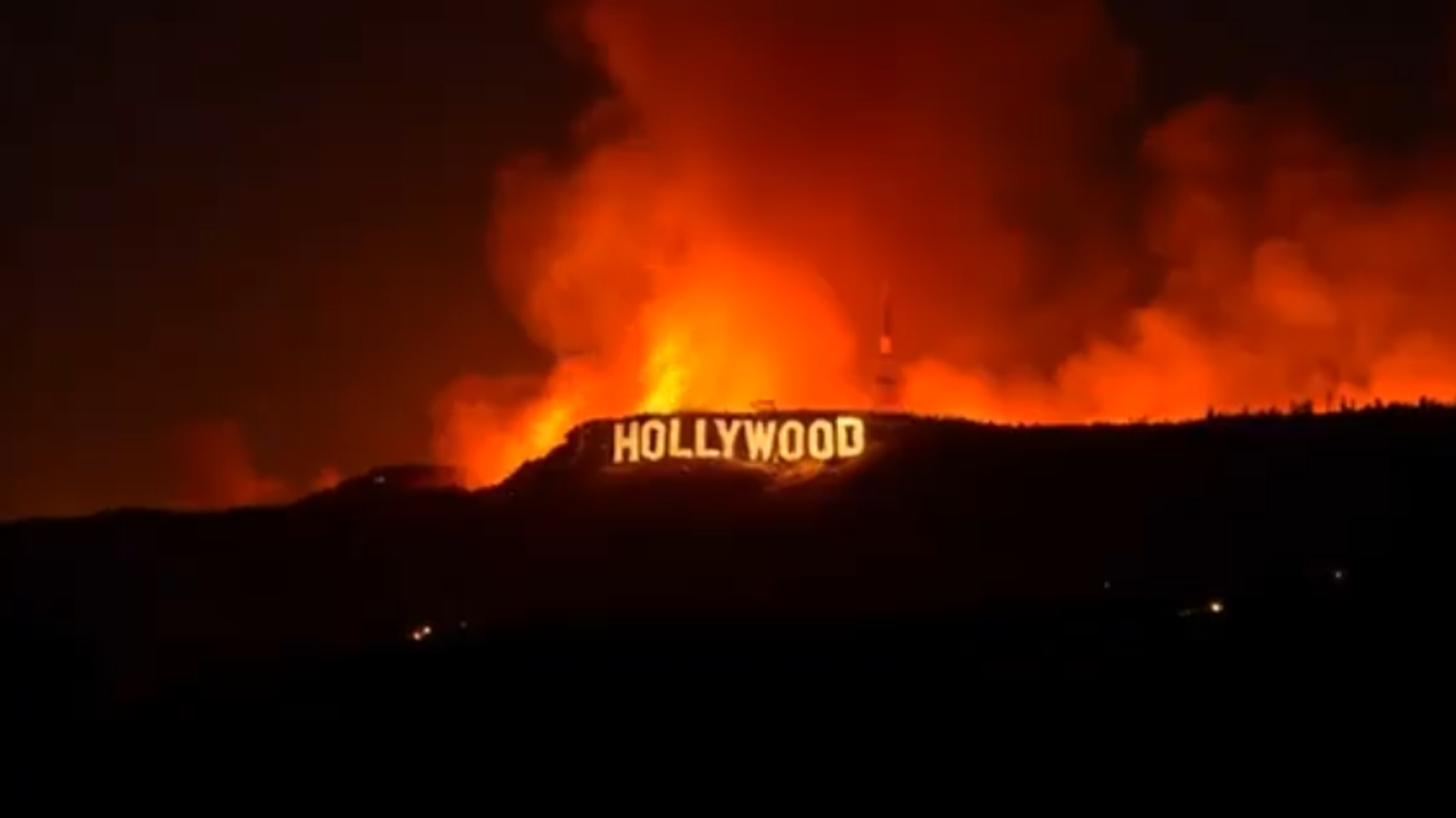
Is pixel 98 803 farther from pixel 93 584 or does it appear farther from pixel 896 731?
pixel 93 584

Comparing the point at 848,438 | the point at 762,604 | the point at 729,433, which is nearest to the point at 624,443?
the point at 729,433

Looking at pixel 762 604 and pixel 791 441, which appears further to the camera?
pixel 791 441

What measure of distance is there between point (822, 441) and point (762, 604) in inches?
489

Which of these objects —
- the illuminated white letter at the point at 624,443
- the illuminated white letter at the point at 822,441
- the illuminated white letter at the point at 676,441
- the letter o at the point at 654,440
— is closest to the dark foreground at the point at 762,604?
the letter o at the point at 654,440

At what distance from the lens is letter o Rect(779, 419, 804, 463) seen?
6738 cm

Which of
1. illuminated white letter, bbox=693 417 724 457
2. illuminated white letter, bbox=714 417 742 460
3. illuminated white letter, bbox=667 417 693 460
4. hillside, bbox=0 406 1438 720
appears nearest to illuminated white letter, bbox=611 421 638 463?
hillside, bbox=0 406 1438 720

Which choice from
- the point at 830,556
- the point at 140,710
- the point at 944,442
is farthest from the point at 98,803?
the point at 944,442

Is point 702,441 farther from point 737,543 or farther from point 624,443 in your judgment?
point 737,543

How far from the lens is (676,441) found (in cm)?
6781

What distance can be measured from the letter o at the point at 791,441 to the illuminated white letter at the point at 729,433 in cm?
142

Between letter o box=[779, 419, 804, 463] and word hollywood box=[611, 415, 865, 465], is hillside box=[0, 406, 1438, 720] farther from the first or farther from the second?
letter o box=[779, 419, 804, 463]

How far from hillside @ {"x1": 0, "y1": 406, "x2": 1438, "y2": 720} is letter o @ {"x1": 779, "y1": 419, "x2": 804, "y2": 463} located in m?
0.86

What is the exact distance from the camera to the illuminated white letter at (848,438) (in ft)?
221

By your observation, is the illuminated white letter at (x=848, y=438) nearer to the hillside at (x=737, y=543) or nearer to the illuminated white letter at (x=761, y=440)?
the hillside at (x=737, y=543)
